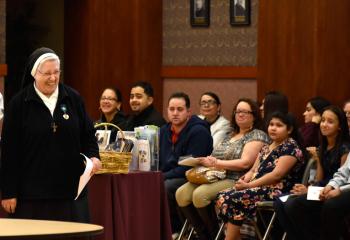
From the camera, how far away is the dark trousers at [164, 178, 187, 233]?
9391 millimetres

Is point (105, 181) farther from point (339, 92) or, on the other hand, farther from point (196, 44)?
point (196, 44)

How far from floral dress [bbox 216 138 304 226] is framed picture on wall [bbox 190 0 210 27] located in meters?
3.70

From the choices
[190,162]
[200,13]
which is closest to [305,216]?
[190,162]

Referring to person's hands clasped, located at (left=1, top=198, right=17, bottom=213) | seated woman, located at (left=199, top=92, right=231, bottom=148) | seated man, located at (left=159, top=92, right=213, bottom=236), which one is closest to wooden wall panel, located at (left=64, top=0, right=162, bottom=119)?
seated woman, located at (left=199, top=92, right=231, bottom=148)

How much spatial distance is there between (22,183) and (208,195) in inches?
126

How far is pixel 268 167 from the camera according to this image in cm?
875

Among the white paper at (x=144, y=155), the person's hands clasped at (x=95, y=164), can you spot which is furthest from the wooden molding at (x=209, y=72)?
the person's hands clasped at (x=95, y=164)

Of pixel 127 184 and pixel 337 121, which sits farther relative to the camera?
pixel 337 121

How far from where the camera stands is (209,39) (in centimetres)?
1220

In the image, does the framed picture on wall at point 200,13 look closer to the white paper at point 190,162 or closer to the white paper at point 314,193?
the white paper at point 190,162

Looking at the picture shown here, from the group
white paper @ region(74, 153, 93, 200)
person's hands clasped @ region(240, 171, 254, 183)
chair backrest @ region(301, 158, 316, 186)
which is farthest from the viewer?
person's hands clasped @ region(240, 171, 254, 183)

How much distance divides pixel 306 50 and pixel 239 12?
5.31 ft

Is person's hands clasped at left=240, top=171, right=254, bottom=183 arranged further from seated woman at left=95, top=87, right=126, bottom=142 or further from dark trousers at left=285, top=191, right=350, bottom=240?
seated woman at left=95, top=87, right=126, bottom=142

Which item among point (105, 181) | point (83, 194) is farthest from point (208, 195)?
point (83, 194)
